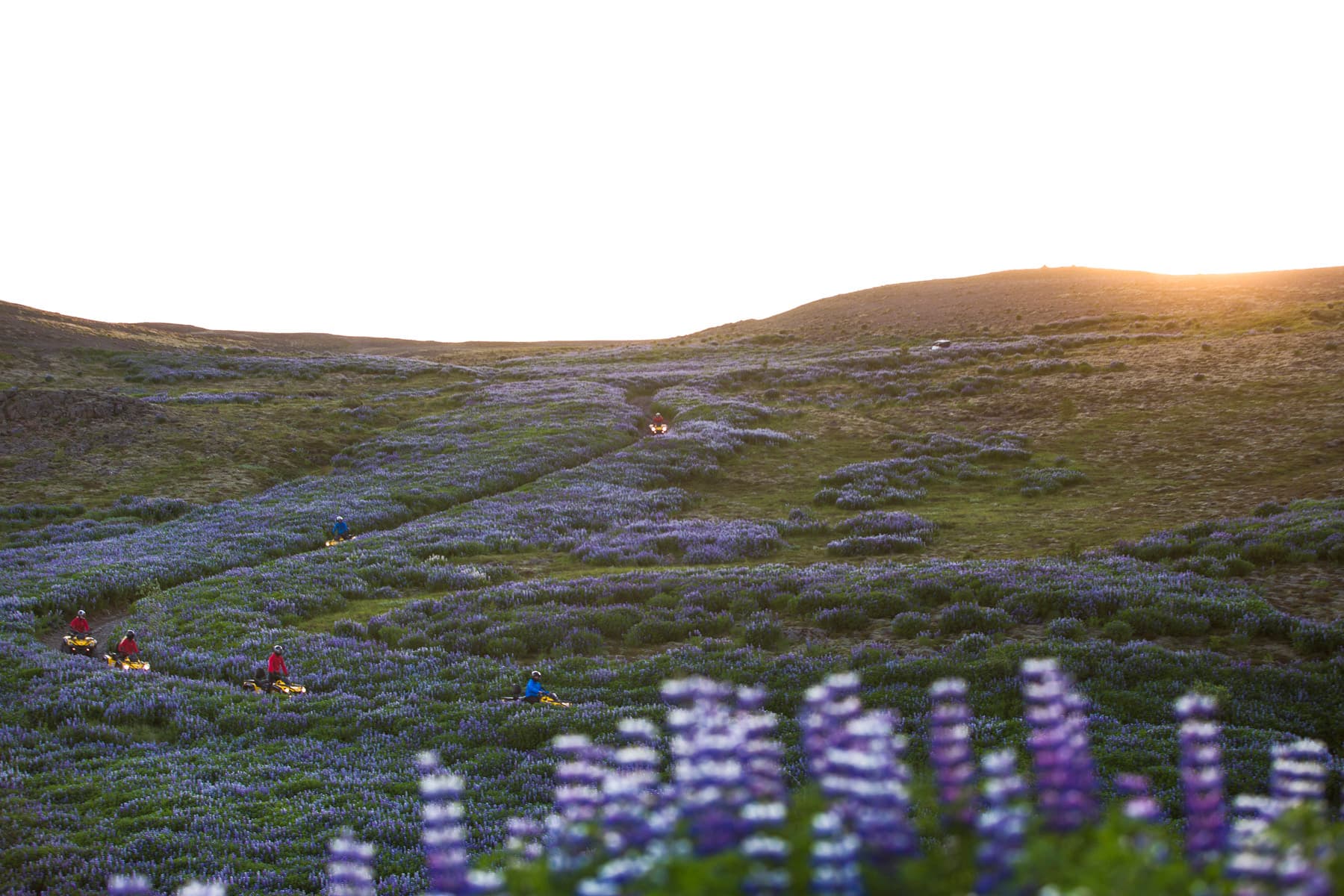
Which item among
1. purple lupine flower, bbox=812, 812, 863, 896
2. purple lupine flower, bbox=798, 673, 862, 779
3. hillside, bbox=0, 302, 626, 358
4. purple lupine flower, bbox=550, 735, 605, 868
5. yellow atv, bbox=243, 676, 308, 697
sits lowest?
yellow atv, bbox=243, 676, 308, 697

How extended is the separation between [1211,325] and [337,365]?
79.6 metres

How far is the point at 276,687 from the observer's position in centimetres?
1814

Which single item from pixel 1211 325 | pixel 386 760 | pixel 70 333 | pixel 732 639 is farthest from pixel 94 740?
pixel 70 333

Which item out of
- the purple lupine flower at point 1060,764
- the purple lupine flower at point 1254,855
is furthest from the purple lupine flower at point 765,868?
the purple lupine flower at point 1254,855

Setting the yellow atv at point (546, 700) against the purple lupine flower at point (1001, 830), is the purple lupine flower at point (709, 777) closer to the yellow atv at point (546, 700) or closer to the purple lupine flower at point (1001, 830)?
the purple lupine flower at point (1001, 830)

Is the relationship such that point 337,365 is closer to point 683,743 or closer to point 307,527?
point 307,527

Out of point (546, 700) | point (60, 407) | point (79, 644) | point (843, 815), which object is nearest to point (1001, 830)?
point (843, 815)

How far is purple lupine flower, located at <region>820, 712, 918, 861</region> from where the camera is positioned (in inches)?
115

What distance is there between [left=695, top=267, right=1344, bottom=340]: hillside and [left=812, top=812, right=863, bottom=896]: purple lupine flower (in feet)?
264

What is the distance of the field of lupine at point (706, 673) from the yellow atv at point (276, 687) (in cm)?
41

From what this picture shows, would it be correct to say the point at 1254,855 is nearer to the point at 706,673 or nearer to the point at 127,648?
the point at 706,673

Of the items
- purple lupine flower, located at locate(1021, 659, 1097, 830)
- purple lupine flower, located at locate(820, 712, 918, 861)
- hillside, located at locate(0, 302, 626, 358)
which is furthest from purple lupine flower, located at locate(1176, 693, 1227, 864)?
hillside, located at locate(0, 302, 626, 358)

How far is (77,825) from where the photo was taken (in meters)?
11.4

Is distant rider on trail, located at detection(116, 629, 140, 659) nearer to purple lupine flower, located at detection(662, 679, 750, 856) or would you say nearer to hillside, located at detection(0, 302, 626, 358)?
purple lupine flower, located at detection(662, 679, 750, 856)
